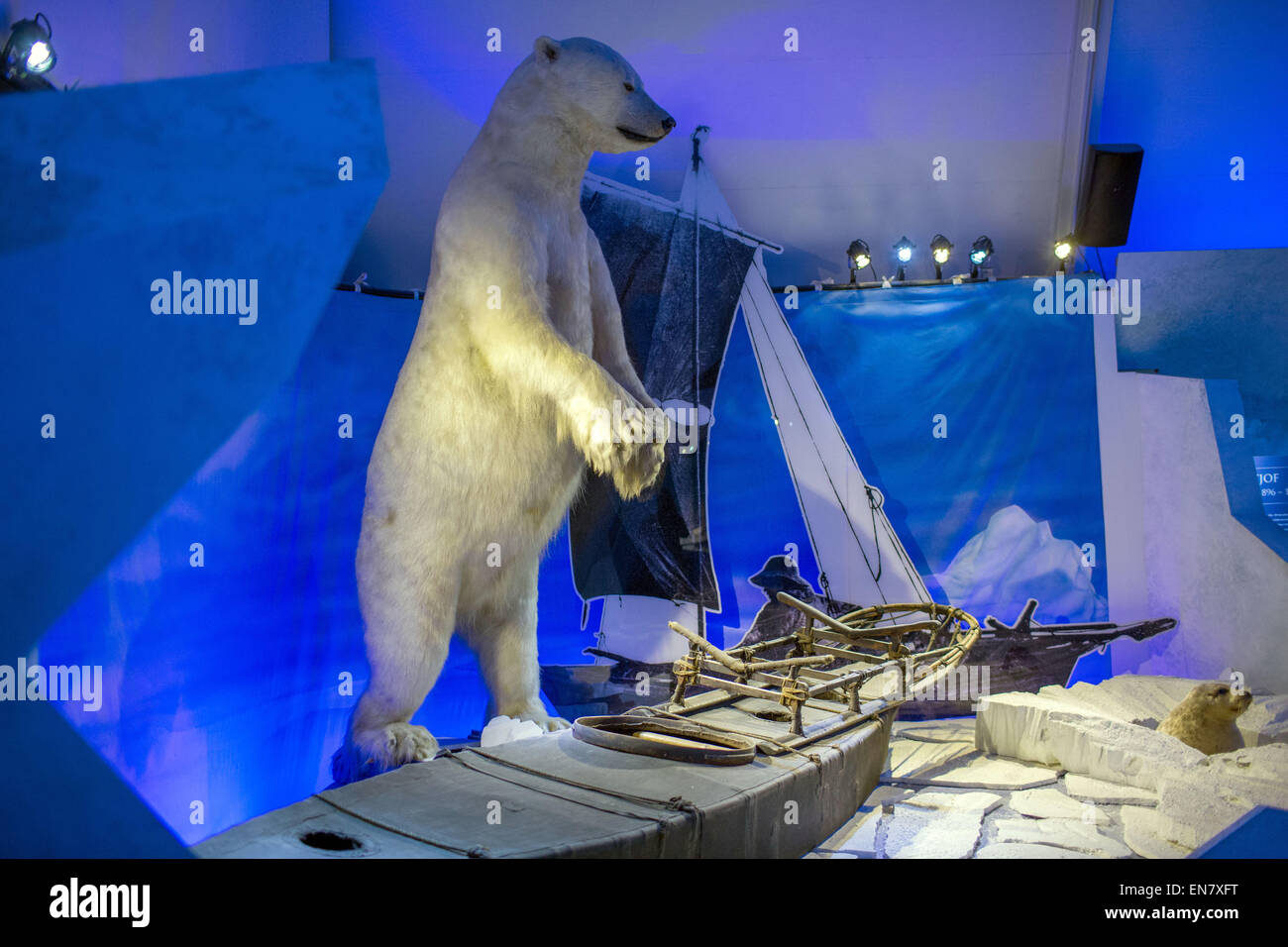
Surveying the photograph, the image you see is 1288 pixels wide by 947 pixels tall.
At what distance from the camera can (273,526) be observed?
171 inches

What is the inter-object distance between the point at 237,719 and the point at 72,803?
1.66 m

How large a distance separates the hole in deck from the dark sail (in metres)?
3.27

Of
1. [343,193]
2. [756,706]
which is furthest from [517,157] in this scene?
[756,706]

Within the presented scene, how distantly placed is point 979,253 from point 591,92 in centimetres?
308

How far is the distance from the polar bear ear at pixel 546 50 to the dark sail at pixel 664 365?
2.17 meters

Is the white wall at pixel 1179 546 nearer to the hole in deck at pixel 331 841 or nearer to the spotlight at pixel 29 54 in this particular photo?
the hole in deck at pixel 331 841

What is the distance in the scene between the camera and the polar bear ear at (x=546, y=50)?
123 inches

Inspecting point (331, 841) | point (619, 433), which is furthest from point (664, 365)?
point (331, 841)

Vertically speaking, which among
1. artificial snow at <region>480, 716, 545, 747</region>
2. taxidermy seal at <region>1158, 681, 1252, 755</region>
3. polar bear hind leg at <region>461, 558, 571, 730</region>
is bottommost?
taxidermy seal at <region>1158, 681, 1252, 755</region>

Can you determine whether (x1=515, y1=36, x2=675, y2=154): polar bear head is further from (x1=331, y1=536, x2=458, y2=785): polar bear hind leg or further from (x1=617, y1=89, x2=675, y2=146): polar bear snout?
(x1=331, y1=536, x2=458, y2=785): polar bear hind leg

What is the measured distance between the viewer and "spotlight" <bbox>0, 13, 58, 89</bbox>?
2.52 metres

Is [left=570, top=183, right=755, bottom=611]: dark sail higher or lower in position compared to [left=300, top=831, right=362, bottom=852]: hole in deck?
higher

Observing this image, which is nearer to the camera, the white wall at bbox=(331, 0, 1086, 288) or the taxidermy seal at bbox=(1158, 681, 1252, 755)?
the taxidermy seal at bbox=(1158, 681, 1252, 755)

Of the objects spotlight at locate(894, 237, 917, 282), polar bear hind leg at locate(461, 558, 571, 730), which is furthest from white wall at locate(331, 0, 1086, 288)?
polar bear hind leg at locate(461, 558, 571, 730)
